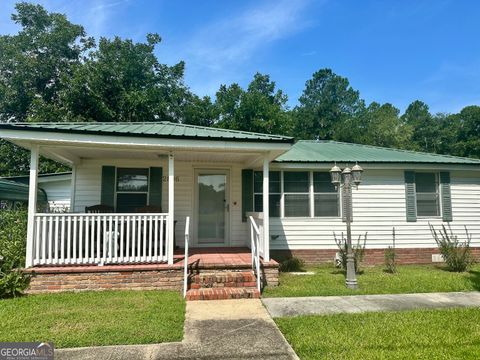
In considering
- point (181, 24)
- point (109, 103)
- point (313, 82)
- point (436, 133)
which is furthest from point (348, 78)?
point (181, 24)

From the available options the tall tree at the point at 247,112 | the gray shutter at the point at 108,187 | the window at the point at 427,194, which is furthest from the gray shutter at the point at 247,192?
the tall tree at the point at 247,112

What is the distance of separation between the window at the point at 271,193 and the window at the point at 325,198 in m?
1.09

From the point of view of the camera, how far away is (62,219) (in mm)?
6496

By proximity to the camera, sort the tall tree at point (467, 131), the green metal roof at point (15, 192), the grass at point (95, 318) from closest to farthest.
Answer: the grass at point (95, 318), the green metal roof at point (15, 192), the tall tree at point (467, 131)

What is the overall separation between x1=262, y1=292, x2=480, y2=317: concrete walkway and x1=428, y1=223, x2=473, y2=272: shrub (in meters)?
2.32

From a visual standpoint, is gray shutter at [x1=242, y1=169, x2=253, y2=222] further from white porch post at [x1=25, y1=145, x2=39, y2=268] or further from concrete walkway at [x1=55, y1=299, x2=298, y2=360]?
white porch post at [x1=25, y1=145, x2=39, y2=268]

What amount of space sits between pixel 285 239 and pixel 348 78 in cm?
3850

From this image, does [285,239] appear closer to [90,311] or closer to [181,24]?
[90,311]

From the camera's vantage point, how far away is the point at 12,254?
6.40 m

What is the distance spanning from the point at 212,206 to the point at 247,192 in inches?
42.1

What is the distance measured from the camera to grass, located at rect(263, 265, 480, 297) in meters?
6.56

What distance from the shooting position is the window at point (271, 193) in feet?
30.9

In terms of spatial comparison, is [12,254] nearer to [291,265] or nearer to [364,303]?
[291,265]

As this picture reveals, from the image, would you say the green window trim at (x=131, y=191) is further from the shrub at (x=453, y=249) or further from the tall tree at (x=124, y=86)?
the tall tree at (x=124, y=86)
